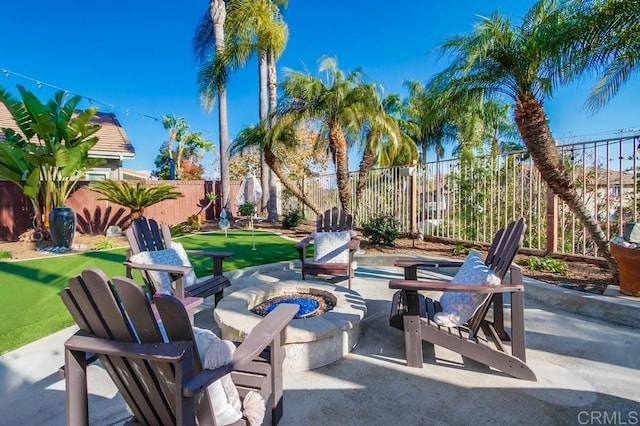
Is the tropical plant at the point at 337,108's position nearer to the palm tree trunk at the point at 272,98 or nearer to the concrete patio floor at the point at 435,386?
the palm tree trunk at the point at 272,98

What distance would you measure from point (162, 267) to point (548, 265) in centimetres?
567

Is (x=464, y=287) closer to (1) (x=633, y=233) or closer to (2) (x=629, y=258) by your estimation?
(2) (x=629, y=258)

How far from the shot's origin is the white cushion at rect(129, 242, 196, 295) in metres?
3.69

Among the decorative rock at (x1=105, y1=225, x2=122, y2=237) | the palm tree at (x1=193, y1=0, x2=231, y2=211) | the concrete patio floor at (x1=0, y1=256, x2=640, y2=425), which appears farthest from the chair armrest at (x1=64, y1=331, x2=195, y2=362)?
the palm tree at (x1=193, y1=0, x2=231, y2=211)

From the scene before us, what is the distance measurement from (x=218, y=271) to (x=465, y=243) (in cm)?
555

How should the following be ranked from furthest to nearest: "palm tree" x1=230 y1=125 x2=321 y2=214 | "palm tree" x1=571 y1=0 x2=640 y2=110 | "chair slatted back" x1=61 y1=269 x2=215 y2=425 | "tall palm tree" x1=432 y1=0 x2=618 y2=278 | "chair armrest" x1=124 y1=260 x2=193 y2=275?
"palm tree" x1=230 y1=125 x2=321 y2=214, "tall palm tree" x1=432 y1=0 x2=618 y2=278, "palm tree" x1=571 y1=0 x2=640 y2=110, "chair armrest" x1=124 y1=260 x2=193 y2=275, "chair slatted back" x1=61 y1=269 x2=215 y2=425

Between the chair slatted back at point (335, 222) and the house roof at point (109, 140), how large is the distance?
9.68 metres

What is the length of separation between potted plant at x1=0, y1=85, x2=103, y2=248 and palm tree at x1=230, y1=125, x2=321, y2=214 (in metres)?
4.44

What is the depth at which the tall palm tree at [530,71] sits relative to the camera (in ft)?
15.5

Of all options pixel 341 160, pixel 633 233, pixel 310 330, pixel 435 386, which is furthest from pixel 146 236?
pixel 341 160

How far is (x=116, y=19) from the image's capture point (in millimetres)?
13289

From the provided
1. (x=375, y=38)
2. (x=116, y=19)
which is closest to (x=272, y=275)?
(x=375, y=38)

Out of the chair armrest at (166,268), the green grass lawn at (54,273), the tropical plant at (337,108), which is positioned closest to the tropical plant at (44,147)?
the green grass lawn at (54,273)

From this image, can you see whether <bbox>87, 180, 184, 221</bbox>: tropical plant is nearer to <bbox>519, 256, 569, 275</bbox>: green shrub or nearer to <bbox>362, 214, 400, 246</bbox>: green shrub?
<bbox>362, 214, 400, 246</bbox>: green shrub
